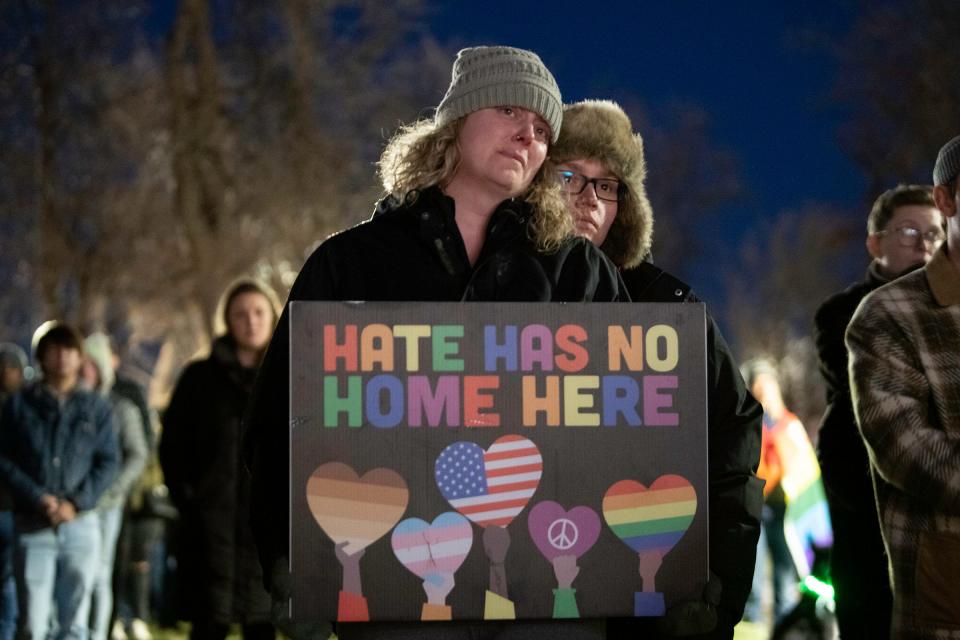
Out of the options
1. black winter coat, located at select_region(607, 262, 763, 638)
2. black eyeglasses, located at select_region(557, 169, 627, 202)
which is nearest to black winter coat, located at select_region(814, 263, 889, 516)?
black eyeglasses, located at select_region(557, 169, 627, 202)

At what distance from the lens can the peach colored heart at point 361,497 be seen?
3.06 m

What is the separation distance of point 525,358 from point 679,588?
0.61 metres

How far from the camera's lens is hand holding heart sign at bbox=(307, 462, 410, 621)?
120 inches

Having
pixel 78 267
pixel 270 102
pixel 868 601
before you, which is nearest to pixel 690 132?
pixel 270 102

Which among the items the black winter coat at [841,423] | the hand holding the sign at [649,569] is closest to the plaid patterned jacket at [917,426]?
the hand holding the sign at [649,569]

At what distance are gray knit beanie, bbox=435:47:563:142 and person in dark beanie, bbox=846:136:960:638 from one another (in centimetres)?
99

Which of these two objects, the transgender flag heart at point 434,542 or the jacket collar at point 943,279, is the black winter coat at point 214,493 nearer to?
the transgender flag heart at point 434,542

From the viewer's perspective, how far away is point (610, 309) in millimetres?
3117

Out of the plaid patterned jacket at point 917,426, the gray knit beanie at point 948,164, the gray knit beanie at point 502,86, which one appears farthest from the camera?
the gray knit beanie at point 948,164

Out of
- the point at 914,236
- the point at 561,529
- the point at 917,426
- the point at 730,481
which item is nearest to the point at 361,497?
the point at 561,529

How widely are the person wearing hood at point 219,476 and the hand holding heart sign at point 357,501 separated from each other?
403cm

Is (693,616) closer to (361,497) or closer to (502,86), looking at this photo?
(361,497)

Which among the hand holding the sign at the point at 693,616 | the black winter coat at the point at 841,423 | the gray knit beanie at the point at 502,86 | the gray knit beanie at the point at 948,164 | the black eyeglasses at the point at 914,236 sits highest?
the black eyeglasses at the point at 914,236

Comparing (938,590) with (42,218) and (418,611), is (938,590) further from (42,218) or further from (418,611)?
(42,218)
